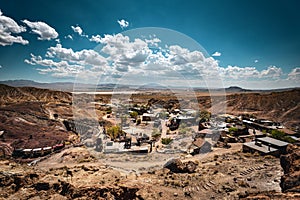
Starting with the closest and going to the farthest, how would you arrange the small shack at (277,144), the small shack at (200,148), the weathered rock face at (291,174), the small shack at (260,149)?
the weathered rock face at (291,174)
the small shack at (260,149)
the small shack at (277,144)
the small shack at (200,148)

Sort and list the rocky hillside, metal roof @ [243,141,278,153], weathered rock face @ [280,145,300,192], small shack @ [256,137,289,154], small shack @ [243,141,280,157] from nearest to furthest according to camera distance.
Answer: weathered rock face @ [280,145,300,192]
small shack @ [243,141,280,157]
metal roof @ [243,141,278,153]
small shack @ [256,137,289,154]
the rocky hillside

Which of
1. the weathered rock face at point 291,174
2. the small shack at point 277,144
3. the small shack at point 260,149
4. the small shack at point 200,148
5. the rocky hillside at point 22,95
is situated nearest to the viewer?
the weathered rock face at point 291,174

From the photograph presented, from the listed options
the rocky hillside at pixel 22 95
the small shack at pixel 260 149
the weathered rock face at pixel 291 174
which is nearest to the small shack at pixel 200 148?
the small shack at pixel 260 149

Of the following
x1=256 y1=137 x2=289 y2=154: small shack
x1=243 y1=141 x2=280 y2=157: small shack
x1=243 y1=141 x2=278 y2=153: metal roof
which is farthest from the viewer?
x1=256 y1=137 x2=289 y2=154: small shack

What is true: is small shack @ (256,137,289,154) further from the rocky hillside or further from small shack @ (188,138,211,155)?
the rocky hillside

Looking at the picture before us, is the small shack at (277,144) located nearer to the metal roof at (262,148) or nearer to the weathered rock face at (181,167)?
the metal roof at (262,148)

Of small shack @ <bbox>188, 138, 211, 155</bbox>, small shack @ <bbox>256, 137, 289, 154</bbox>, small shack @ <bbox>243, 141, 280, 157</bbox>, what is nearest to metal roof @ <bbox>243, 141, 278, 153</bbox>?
small shack @ <bbox>243, 141, 280, 157</bbox>

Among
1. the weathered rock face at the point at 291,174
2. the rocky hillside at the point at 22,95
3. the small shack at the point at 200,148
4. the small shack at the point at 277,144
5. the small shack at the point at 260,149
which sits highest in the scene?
the rocky hillside at the point at 22,95

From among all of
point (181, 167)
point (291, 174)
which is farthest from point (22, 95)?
point (291, 174)

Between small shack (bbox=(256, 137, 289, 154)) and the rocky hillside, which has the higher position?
the rocky hillside

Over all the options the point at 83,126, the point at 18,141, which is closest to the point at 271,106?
the point at 83,126

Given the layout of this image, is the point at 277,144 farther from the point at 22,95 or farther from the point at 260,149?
the point at 22,95
